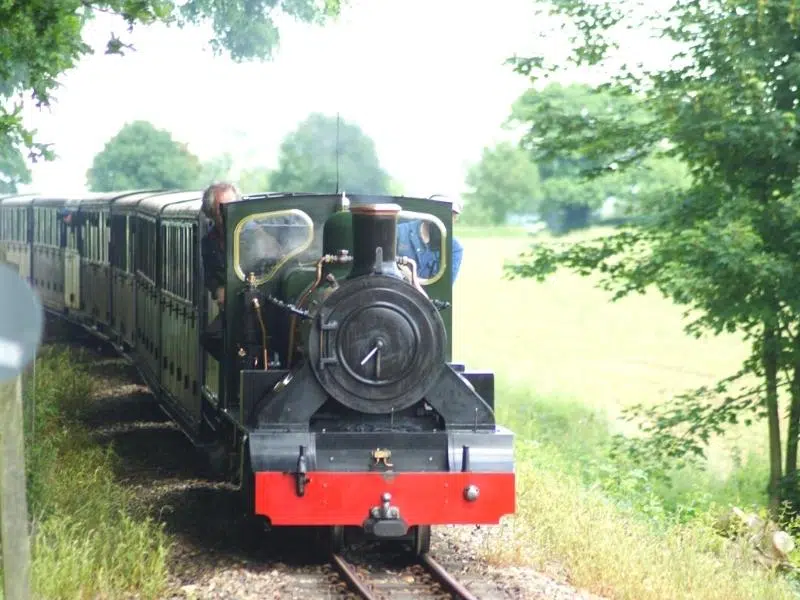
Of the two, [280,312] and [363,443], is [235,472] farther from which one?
[363,443]

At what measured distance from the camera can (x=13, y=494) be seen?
16.1ft

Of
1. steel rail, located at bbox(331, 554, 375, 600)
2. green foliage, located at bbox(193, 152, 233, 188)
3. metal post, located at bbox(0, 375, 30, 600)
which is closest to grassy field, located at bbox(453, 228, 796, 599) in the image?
steel rail, located at bbox(331, 554, 375, 600)

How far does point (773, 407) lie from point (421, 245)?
8160 millimetres

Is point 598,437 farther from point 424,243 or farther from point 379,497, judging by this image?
point 379,497

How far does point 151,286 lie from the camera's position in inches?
548

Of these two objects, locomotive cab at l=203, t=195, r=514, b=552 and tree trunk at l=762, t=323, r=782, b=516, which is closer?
locomotive cab at l=203, t=195, r=514, b=552

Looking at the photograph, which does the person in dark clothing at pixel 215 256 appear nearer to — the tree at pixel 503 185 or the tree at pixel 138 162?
the tree at pixel 138 162

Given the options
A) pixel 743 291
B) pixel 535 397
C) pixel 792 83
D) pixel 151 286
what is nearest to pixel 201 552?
pixel 151 286

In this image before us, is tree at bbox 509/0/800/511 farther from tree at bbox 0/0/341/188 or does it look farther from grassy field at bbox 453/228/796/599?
tree at bbox 0/0/341/188

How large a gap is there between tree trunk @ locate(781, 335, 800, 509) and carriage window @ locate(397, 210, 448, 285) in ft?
22.1

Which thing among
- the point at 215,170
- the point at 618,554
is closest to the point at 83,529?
the point at 618,554

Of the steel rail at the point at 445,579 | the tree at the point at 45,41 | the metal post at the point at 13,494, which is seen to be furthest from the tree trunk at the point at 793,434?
the metal post at the point at 13,494

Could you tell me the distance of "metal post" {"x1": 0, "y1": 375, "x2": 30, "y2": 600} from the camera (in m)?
4.82

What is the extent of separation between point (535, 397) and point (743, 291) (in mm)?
10016
